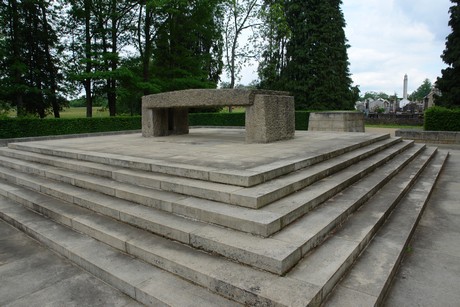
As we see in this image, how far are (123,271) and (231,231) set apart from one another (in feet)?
3.53

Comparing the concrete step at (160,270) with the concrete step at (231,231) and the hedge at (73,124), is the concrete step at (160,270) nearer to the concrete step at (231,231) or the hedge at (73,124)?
the concrete step at (231,231)

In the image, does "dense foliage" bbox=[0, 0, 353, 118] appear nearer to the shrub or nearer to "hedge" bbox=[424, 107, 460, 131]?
the shrub

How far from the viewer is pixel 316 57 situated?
84.5 ft

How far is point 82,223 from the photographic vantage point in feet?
12.1

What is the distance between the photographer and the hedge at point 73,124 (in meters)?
12.8

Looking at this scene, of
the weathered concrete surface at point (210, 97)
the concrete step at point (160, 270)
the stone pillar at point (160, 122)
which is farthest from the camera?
the stone pillar at point (160, 122)

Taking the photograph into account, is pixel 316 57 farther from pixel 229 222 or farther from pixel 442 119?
pixel 229 222

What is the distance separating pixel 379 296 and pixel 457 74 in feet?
80.3

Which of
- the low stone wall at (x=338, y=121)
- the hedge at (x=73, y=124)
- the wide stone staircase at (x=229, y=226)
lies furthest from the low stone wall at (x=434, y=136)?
the wide stone staircase at (x=229, y=226)

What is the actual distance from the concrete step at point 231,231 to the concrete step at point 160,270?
0.28 ft

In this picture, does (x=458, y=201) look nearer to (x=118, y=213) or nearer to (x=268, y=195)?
(x=268, y=195)

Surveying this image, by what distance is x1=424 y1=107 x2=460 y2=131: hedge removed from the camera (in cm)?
1305

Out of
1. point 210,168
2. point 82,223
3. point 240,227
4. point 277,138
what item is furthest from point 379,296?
point 277,138

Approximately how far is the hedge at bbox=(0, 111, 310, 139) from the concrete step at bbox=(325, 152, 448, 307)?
1460 cm
